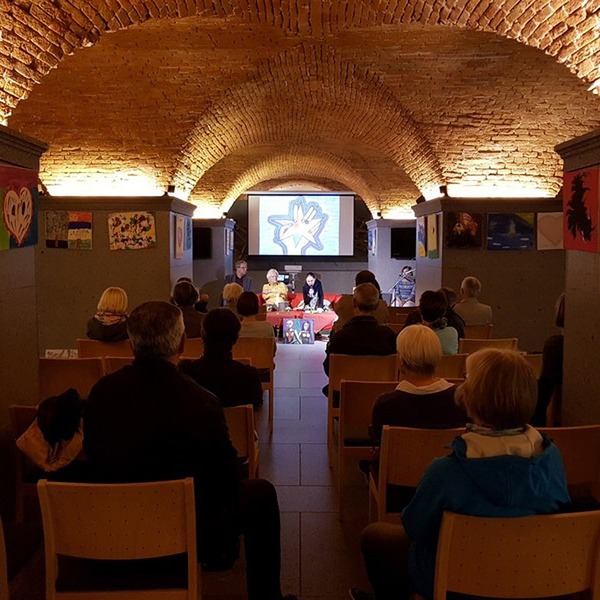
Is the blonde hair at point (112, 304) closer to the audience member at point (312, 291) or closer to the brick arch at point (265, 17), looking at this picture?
the brick arch at point (265, 17)

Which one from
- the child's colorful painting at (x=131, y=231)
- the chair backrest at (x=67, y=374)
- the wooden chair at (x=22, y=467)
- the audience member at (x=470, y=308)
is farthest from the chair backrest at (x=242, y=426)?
the child's colorful painting at (x=131, y=231)

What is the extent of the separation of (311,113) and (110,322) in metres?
6.34

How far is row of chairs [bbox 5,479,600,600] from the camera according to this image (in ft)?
5.88

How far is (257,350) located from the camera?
5430mm

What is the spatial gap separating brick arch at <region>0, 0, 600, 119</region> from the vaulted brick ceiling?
1cm

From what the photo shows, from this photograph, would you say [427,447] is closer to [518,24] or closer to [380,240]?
[518,24]

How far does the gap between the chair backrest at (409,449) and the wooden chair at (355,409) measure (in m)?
0.85

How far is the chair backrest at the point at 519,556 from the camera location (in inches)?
70.1

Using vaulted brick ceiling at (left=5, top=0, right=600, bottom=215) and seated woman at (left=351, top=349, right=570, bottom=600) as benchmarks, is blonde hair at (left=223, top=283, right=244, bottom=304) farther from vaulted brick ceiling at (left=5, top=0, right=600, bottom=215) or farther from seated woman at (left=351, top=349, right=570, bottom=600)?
seated woman at (left=351, top=349, right=570, bottom=600)

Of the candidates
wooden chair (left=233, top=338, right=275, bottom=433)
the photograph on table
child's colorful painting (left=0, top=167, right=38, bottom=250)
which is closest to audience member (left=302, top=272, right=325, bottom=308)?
the photograph on table

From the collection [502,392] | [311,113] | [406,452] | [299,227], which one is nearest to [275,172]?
[299,227]

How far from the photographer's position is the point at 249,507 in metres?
2.44

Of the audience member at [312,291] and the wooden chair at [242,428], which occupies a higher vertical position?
the audience member at [312,291]

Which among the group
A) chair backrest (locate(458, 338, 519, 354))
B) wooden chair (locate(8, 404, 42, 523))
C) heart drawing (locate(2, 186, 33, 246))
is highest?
heart drawing (locate(2, 186, 33, 246))
